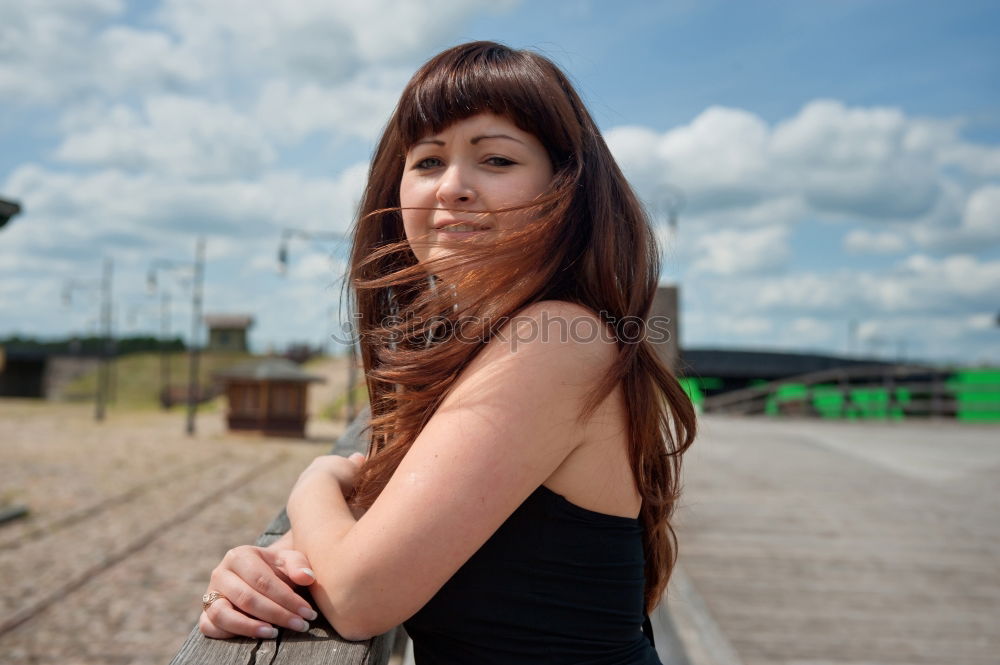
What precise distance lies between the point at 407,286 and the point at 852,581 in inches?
176

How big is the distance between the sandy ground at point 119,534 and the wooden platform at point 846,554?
4.54 metres

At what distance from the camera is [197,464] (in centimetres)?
1747

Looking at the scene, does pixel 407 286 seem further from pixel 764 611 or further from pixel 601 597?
pixel 764 611

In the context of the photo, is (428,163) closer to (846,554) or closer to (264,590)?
(264,590)

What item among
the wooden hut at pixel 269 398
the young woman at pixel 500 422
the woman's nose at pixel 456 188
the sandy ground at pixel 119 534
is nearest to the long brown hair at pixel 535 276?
the young woman at pixel 500 422

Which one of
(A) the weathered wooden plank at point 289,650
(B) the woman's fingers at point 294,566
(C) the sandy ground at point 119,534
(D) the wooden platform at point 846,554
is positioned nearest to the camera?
(A) the weathered wooden plank at point 289,650

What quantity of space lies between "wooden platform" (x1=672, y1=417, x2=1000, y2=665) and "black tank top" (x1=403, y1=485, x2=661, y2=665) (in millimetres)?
2174

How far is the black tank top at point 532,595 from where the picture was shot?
1189 millimetres

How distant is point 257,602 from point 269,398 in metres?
24.5

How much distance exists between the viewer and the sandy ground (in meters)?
6.83

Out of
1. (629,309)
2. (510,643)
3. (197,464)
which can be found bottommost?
(197,464)

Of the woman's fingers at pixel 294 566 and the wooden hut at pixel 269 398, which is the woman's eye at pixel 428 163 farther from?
the wooden hut at pixel 269 398

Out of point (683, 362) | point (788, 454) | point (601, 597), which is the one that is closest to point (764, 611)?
point (683, 362)

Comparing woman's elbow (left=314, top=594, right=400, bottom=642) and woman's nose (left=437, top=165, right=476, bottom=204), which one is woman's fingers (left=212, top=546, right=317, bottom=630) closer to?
woman's elbow (left=314, top=594, right=400, bottom=642)
